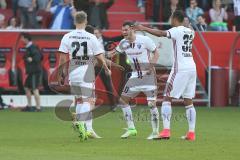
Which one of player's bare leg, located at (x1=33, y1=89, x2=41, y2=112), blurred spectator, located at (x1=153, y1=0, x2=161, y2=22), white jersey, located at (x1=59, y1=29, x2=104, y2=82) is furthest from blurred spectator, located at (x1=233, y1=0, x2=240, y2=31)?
white jersey, located at (x1=59, y1=29, x2=104, y2=82)

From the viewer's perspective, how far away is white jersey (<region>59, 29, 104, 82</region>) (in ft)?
53.2

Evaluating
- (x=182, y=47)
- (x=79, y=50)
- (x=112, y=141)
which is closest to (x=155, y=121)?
(x=112, y=141)

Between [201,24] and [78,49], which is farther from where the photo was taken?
[201,24]

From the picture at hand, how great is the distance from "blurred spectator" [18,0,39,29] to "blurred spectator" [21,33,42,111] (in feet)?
9.60

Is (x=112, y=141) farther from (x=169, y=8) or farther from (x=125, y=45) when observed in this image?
(x=169, y=8)

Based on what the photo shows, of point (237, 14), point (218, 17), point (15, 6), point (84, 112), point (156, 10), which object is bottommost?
point (84, 112)

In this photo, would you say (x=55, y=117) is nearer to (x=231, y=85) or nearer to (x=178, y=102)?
(x=178, y=102)

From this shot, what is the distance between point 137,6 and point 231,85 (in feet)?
17.8

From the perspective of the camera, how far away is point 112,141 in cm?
1619

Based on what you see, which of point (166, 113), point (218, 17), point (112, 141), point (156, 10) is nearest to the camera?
point (112, 141)

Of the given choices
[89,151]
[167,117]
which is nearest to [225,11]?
[167,117]

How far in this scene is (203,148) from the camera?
14.9m

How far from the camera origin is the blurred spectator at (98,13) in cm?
2770

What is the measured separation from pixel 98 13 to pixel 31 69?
152 inches
